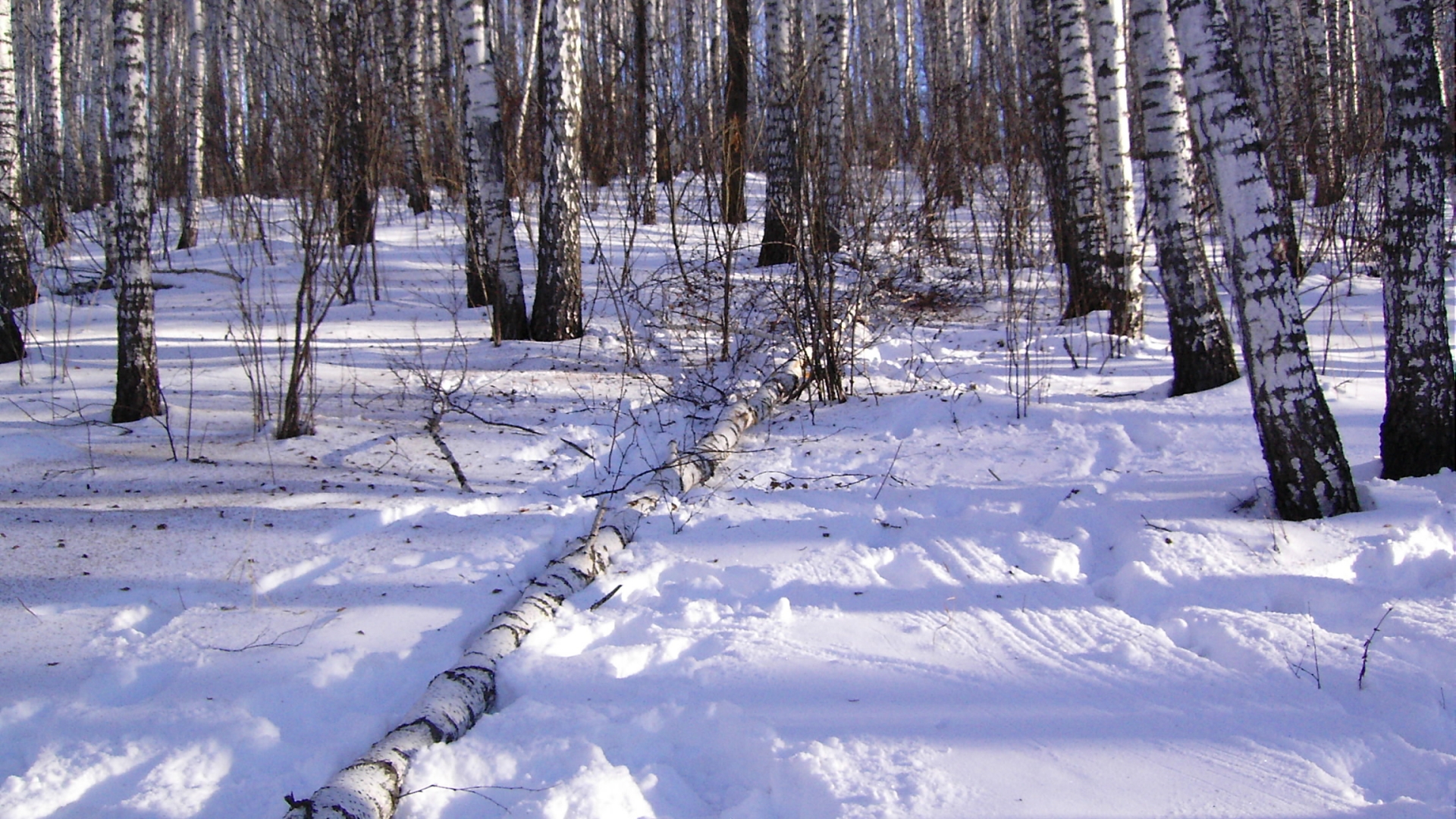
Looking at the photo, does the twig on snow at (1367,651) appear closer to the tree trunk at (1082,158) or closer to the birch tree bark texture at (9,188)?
the tree trunk at (1082,158)

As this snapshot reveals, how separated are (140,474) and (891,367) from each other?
455 cm

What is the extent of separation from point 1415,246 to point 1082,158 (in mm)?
3670

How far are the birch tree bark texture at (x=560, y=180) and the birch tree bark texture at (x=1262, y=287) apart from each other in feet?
14.5

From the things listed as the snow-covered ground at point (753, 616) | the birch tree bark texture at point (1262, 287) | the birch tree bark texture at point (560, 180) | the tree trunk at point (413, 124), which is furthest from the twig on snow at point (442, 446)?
the tree trunk at point (413, 124)

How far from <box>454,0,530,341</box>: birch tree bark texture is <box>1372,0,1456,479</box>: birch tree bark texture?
5261 millimetres

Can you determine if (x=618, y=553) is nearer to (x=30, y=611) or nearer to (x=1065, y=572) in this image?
(x=1065, y=572)

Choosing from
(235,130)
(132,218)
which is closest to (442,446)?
(132,218)

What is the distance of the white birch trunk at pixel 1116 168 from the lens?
595 cm

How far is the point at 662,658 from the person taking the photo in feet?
8.28

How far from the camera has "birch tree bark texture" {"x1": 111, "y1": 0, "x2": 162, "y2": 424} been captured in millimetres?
4199

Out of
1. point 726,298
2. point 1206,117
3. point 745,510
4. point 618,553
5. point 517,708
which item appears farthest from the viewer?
point 726,298

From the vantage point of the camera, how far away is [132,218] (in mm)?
4289

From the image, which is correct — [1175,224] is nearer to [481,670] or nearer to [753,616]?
[753,616]

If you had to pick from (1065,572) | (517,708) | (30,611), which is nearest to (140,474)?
(30,611)
